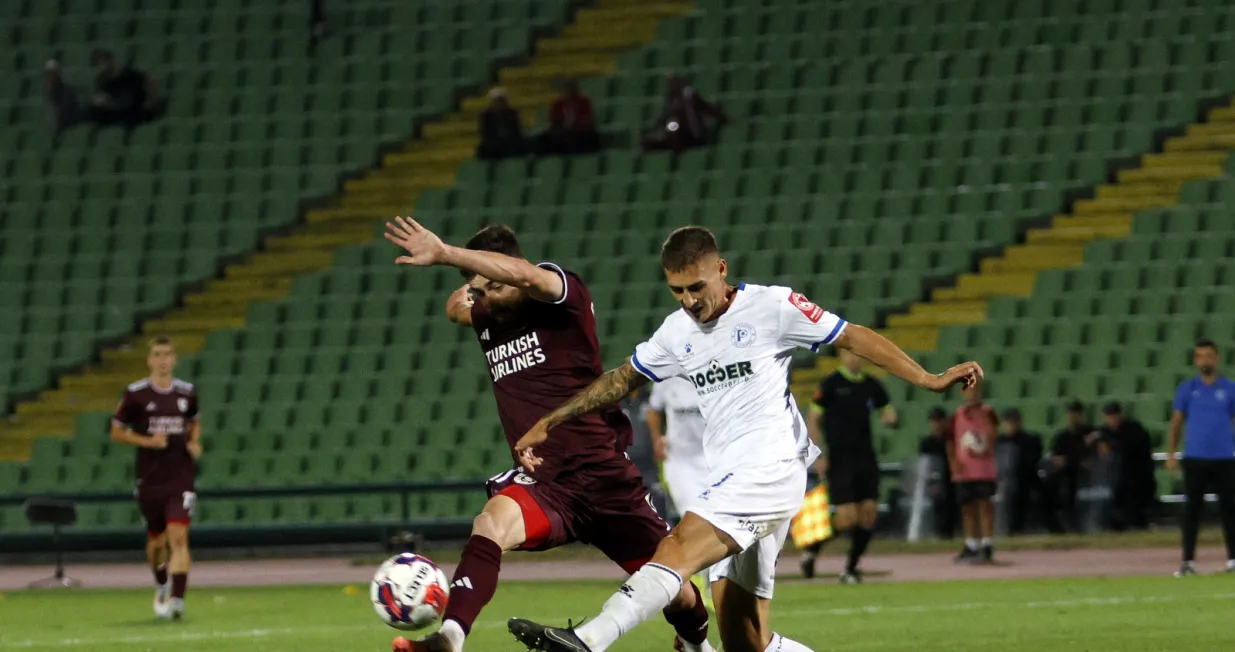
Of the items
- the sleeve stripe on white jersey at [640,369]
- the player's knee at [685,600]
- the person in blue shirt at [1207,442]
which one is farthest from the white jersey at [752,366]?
the person in blue shirt at [1207,442]

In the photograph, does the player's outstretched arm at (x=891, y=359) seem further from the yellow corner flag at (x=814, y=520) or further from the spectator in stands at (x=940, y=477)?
the spectator in stands at (x=940, y=477)

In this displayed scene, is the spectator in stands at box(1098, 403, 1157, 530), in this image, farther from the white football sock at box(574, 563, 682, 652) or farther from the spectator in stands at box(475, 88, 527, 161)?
the white football sock at box(574, 563, 682, 652)

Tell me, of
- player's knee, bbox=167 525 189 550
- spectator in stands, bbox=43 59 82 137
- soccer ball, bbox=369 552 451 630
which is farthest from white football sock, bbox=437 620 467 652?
spectator in stands, bbox=43 59 82 137

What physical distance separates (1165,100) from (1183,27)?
4.31 feet

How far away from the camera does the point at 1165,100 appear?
2378 cm

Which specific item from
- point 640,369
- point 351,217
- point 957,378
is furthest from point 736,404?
point 351,217

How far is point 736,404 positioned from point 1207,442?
941 cm

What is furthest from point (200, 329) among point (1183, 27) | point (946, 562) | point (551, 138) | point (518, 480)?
point (518, 480)

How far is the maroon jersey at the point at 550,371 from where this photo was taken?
8.48m

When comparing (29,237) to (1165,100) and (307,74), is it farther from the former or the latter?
(1165,100)

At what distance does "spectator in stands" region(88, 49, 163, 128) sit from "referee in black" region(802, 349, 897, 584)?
1499 cm

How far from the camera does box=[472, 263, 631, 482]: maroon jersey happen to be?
8477 millimetres

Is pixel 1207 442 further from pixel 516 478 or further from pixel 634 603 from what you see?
pixel 634 603

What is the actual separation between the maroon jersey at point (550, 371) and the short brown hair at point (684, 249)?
93cm
